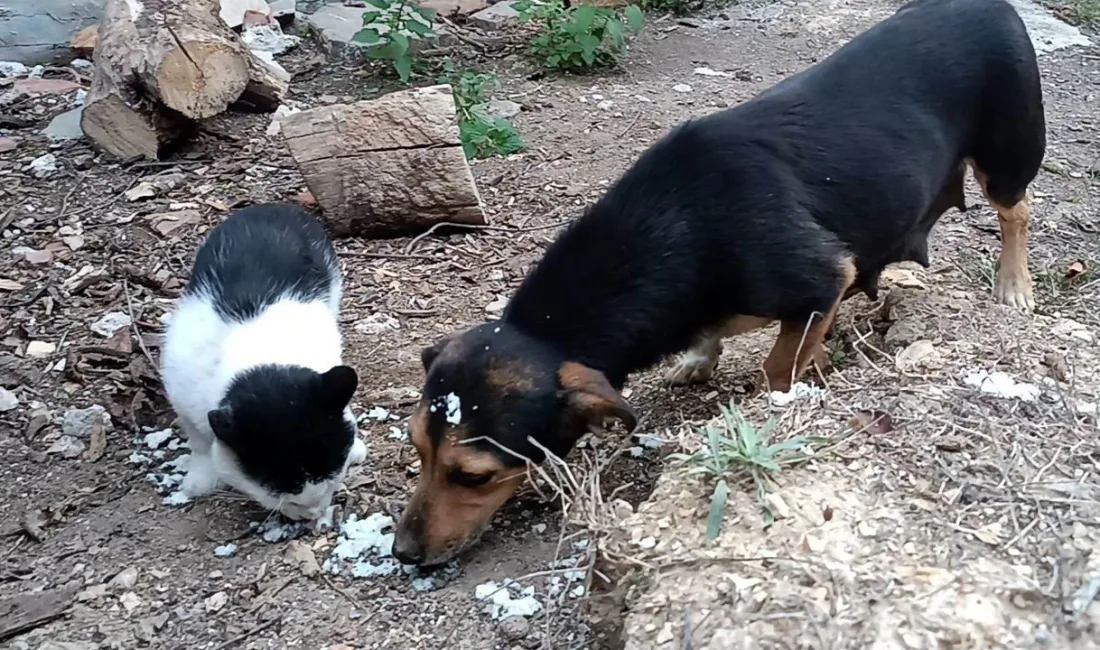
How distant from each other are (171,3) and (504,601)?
5070mm

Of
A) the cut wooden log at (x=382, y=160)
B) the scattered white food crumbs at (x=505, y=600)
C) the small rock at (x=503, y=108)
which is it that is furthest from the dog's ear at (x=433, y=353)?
the small rock at (x=503, y=108)

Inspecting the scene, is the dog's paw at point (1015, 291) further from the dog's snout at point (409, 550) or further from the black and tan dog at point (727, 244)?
the dog's snout at point (409, 550)

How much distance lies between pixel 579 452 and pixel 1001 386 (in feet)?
5.49

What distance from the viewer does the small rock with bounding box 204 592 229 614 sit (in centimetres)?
414

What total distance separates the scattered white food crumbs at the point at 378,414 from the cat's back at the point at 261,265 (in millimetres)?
541

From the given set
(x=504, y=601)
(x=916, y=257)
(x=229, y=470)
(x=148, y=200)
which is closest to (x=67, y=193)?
(x=148, y=200)

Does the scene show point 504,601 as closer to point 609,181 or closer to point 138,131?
point 609,181

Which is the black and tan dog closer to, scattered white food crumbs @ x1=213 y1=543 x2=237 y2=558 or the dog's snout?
the dog's snout

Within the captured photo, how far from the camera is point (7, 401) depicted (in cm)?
529

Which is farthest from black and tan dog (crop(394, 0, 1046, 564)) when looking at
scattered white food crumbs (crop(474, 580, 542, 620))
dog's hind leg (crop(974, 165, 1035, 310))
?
dog's hind leg (crop(974, 165, 1035, 310))

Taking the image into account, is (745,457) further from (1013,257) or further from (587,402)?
(1013,257)

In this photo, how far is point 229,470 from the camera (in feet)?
14.6

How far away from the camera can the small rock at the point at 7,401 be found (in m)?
5.25

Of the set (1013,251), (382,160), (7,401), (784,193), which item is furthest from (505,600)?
(1013,251)
